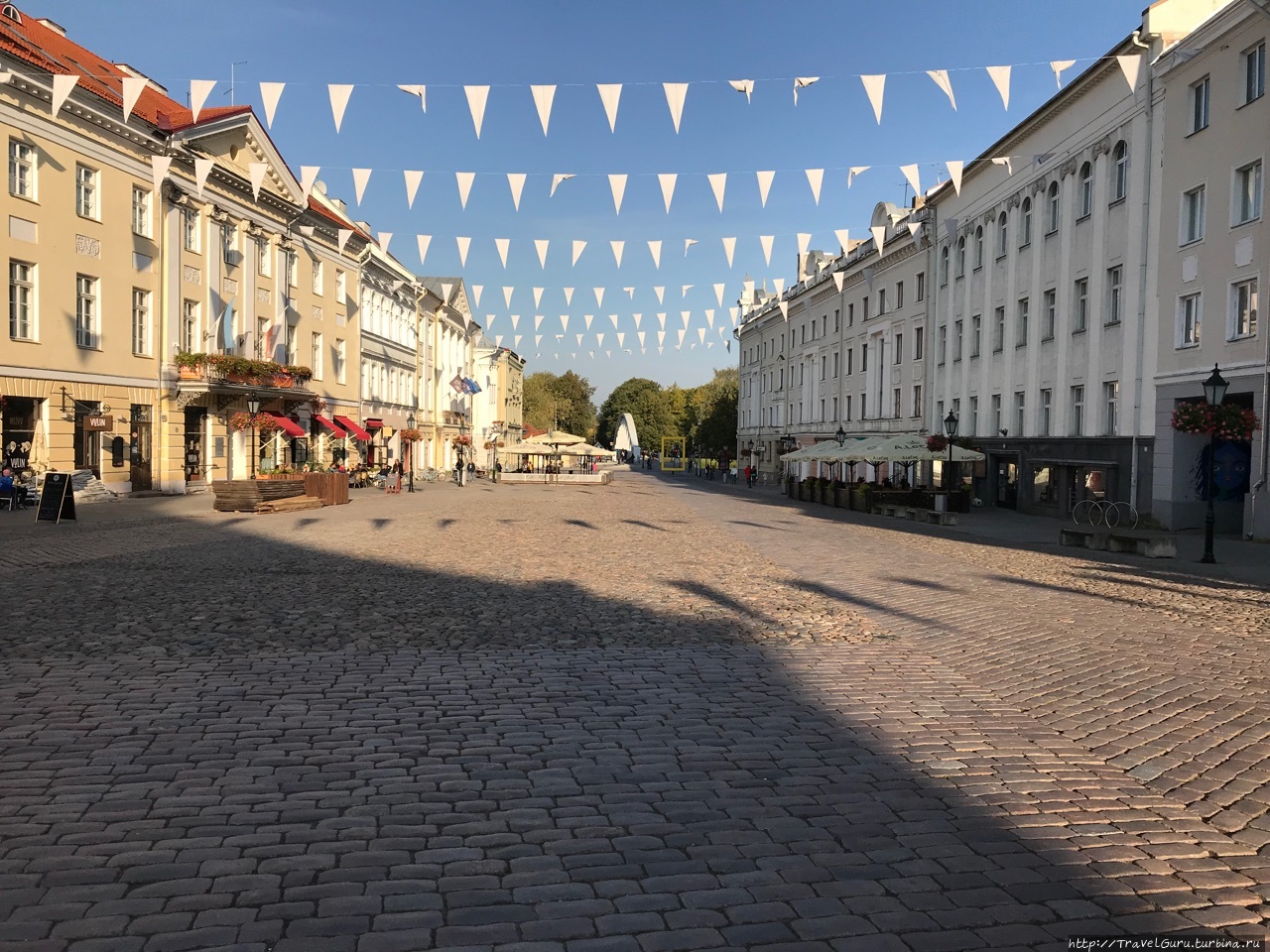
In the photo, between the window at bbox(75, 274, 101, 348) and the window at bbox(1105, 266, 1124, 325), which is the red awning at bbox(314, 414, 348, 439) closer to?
the window at bbox(75, 274, 101, 348)

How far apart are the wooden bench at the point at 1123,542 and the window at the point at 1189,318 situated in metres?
7.27

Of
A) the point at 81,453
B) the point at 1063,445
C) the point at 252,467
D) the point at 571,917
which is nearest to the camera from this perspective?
the point at 571,917

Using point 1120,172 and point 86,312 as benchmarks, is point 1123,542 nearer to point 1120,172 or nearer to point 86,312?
point 1120,172

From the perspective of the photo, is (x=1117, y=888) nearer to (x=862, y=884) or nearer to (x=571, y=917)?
(x=862, y=884)

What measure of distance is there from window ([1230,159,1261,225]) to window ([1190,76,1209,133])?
196cm

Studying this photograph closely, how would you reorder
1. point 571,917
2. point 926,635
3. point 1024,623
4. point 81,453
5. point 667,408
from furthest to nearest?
point 667,408, point 81,453, point 1024,623, point 926,635, point 571,917

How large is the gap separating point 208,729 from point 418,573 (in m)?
7.57

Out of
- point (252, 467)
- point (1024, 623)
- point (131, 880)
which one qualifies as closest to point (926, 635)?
point (1024, 623)

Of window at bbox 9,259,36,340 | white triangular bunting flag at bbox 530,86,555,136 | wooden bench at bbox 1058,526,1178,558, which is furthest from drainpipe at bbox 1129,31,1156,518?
window at bbox 9,259,36,340

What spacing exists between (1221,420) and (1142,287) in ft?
26.6

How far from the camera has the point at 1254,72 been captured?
2119 centimetres

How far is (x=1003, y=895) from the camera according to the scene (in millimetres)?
3645

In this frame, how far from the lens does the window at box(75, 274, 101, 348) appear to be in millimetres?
26547

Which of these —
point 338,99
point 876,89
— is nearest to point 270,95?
point 338,99
